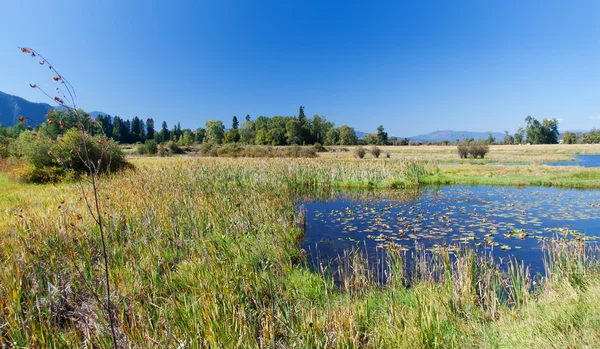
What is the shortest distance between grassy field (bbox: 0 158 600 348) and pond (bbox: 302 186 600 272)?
4.88ft

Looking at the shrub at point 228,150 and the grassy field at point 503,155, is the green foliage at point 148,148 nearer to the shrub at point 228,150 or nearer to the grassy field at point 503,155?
the shrub at point 228,150

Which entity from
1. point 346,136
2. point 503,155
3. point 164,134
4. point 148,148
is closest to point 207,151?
point 148,148

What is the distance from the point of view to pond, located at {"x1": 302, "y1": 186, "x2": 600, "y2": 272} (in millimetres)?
8289

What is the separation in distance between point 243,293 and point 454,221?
8.89 meters

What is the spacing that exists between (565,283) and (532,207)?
1056 cm

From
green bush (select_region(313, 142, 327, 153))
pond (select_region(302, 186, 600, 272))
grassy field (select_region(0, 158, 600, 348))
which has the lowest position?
pond (select_region(302, 186, 600, 272))

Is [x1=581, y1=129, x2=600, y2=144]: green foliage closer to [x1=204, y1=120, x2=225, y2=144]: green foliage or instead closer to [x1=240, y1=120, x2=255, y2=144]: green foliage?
[x1=240, y1=120, x2=255, y2=144]: green foliage

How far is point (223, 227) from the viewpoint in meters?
8.47

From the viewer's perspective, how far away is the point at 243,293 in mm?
4691

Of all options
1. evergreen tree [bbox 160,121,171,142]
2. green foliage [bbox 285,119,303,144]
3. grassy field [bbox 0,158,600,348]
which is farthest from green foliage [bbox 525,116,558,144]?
evergreen tree [bbox 160,121,171,142]

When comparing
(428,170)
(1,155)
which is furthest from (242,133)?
(428,170)

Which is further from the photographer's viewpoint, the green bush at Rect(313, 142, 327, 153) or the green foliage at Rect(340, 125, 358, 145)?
the green foliage at Rect(340, 125, 358, 145)

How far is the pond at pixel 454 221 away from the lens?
326 inches

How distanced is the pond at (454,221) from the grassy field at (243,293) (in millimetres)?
1486
